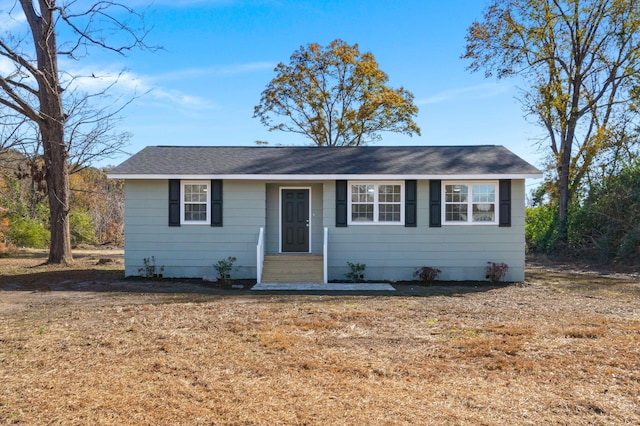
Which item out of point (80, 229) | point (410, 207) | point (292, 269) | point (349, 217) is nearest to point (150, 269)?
point (292, 269)

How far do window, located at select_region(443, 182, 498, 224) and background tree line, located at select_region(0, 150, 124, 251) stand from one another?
12554 millimetres

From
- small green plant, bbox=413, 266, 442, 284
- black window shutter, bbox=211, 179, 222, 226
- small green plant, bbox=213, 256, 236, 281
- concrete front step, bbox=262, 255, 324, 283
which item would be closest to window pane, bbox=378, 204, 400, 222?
small green plant, bbox=413, 266, 442, 284

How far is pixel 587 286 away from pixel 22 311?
1206 cm

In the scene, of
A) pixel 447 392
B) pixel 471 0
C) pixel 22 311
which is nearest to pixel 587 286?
pixel 447 392

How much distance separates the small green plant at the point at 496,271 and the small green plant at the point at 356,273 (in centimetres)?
310

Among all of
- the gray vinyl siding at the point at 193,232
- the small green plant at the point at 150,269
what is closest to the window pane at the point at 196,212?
the gray vinyl siding at the point at 193,232

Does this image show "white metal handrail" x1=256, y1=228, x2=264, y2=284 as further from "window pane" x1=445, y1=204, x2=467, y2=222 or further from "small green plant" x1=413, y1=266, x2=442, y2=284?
"window pane" x1=445, y1=204, x2=467, y2=222

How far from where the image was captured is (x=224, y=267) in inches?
488

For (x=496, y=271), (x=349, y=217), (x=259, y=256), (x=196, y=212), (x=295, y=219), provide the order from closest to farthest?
(x=259, y=256), (x=496, y=271), (x=349, y=217), (x=196, y=212), (x=295, y=219)

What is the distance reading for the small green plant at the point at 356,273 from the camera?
1234 centimetres

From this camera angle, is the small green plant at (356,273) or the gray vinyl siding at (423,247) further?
the gray vinyl siding at (423,247)

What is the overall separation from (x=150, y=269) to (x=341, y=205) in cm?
513

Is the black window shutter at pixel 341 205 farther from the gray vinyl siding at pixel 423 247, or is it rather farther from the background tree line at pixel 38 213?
the background tree line at pixel 38 213

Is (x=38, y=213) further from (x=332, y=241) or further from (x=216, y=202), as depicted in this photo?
(x=332, y=241)
